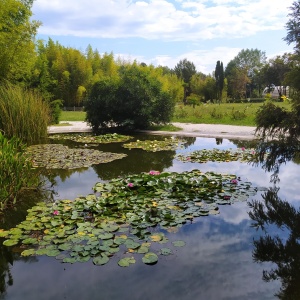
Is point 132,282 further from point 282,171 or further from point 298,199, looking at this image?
point 282,171

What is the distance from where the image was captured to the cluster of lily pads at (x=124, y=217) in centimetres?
279

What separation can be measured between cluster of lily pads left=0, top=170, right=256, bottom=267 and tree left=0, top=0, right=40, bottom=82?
10.7 meters

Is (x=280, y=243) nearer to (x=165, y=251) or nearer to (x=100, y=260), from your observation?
(x=165, y=251)

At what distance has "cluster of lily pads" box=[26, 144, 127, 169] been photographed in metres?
6.23

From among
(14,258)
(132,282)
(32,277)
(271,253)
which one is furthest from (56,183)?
(271,253)

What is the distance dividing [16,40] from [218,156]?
10.7 metres

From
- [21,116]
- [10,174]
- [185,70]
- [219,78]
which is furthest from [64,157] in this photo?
[185,70]

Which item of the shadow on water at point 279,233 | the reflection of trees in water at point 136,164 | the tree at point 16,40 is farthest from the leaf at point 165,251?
the tree at point 16,40

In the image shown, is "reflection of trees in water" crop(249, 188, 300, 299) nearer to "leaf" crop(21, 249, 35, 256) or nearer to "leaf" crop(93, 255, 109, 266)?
"leaf" crop(93, 255, 109, 266)

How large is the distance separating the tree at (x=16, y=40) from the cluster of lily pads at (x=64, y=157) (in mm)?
6771

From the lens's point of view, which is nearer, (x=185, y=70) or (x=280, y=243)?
(x=280, y=243)

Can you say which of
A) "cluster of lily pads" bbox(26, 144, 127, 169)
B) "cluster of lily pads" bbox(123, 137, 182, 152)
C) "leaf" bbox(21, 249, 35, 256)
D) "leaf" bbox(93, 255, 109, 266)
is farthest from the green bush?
"cluster of lily pads" bbox(123, 137, 182, 152)

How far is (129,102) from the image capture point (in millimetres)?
11742

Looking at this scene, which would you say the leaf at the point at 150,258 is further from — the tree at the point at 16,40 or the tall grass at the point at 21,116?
the tree at the point at 16,40
